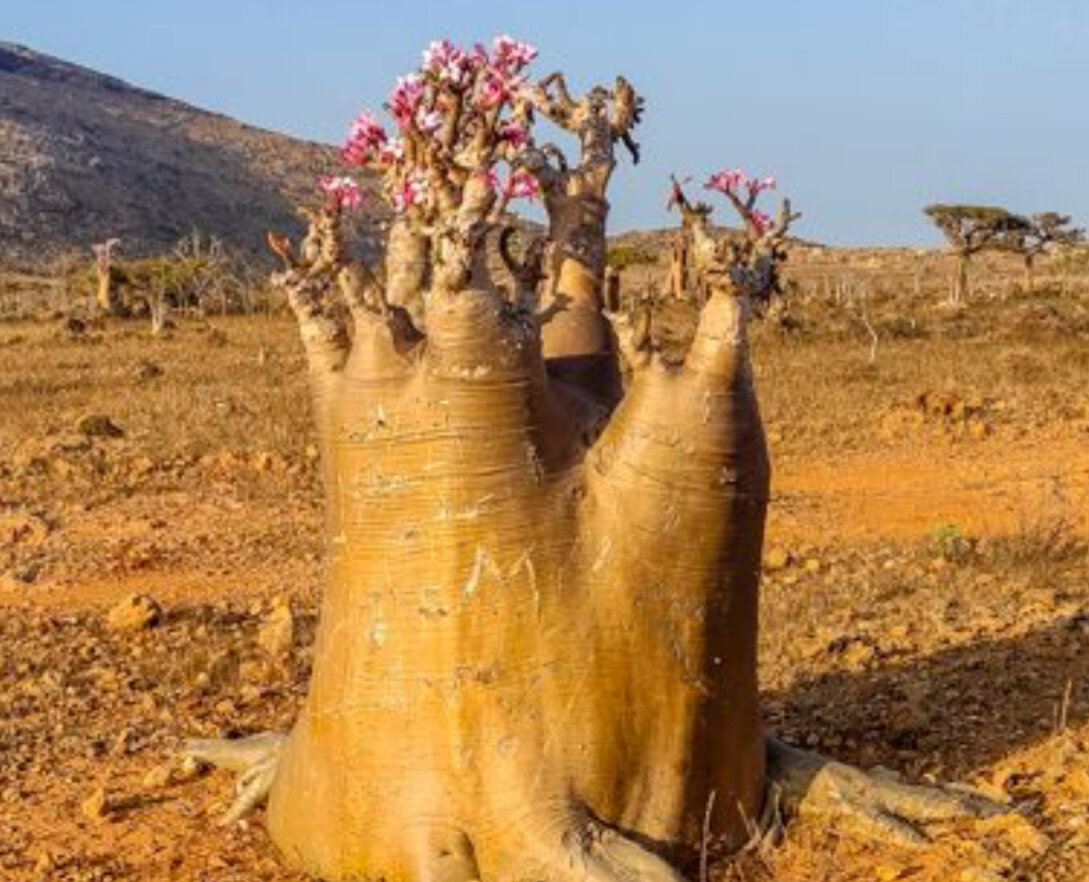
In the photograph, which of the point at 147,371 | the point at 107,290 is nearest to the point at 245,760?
the point at 147,371

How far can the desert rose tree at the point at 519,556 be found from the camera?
4.19m

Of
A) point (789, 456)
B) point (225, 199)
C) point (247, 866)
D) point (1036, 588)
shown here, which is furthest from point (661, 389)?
point (225, 199)

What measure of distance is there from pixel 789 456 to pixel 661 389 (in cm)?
912

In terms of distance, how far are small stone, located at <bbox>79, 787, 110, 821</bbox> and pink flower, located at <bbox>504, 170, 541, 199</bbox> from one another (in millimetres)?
2243

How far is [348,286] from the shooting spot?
4.25m

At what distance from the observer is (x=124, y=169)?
83.0 m

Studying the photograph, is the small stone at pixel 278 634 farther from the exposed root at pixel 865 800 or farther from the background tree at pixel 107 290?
the background tree at pixel 107 290

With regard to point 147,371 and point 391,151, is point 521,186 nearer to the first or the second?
point 391,151

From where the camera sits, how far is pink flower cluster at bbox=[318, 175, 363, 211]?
13.1 feet

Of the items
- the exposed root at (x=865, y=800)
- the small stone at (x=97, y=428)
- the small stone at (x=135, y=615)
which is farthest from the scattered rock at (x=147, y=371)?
the exposed root at (x=865, y=800)

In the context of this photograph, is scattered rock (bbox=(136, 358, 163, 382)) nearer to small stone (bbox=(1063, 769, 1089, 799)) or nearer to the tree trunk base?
the tree trunk base

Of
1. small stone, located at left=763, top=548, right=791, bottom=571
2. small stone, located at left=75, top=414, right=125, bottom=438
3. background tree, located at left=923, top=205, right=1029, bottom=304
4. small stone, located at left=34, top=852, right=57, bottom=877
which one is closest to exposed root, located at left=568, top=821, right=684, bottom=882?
small stone, located at left=34, top=852, right=57, bottom=877

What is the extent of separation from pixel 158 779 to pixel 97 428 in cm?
901

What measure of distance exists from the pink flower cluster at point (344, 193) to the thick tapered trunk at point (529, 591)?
329mm
